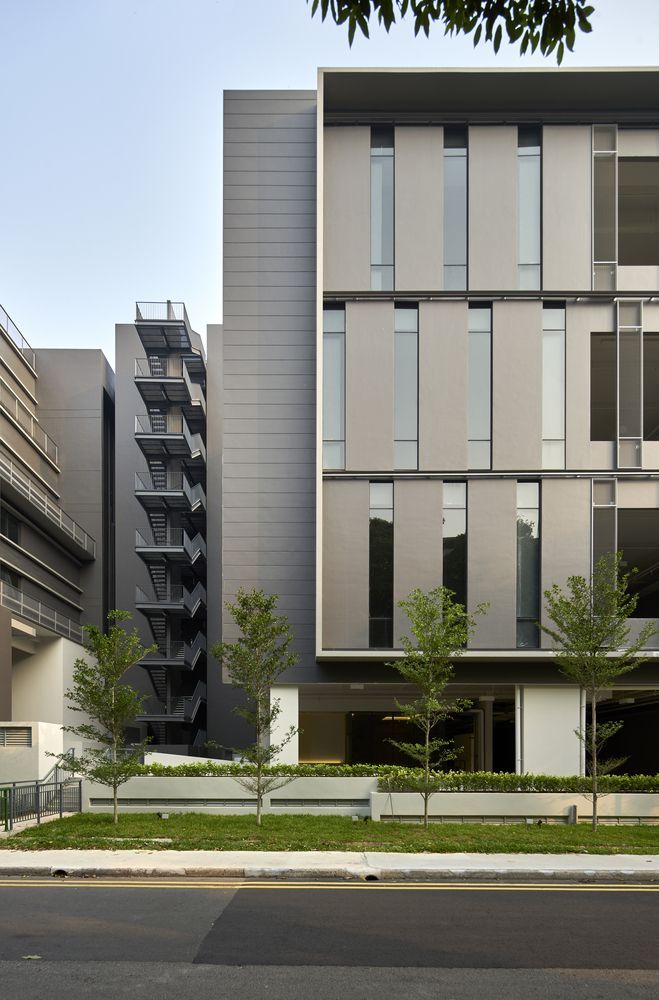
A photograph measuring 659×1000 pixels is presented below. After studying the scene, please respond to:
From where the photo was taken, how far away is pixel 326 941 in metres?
10.2

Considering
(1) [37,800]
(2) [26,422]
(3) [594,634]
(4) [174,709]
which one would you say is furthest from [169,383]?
(3) [594,634]

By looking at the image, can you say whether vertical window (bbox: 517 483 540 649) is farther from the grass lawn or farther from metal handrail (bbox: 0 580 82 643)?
metal handrail (bbox: 0 580 82 643)

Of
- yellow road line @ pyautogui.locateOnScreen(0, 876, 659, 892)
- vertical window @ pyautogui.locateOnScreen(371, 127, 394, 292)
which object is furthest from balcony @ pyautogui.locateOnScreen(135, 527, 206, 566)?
yellow road line @ pyautogui.locateOnScreen(0, 876, 659, 892)

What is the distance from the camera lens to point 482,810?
2283cm

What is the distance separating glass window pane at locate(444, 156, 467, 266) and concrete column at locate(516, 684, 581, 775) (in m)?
14.0

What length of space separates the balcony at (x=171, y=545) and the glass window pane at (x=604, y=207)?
29626 mm

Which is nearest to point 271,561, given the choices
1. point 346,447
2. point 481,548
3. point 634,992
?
point 346,447

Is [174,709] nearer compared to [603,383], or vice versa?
[603,383]

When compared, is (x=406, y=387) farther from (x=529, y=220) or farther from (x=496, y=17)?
(x=496, y=17)

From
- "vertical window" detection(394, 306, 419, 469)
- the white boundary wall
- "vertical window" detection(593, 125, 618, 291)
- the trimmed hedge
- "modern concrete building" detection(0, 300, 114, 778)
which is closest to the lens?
the white boundary wall

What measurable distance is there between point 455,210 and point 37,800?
70.2ft

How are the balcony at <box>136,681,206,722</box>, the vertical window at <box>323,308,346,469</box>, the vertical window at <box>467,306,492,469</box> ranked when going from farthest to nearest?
the balcony at <box>136,681,206,722</box> < the vertical window at <box>323,308,346,469</box> < the vertical window at <box>467,306,492,469</box>

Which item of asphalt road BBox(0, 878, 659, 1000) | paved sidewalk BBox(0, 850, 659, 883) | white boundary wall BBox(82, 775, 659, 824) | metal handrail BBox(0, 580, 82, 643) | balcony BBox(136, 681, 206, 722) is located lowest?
balcony BBox(136, 681, 206, 722)

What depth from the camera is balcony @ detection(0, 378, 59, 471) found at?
47344mm
